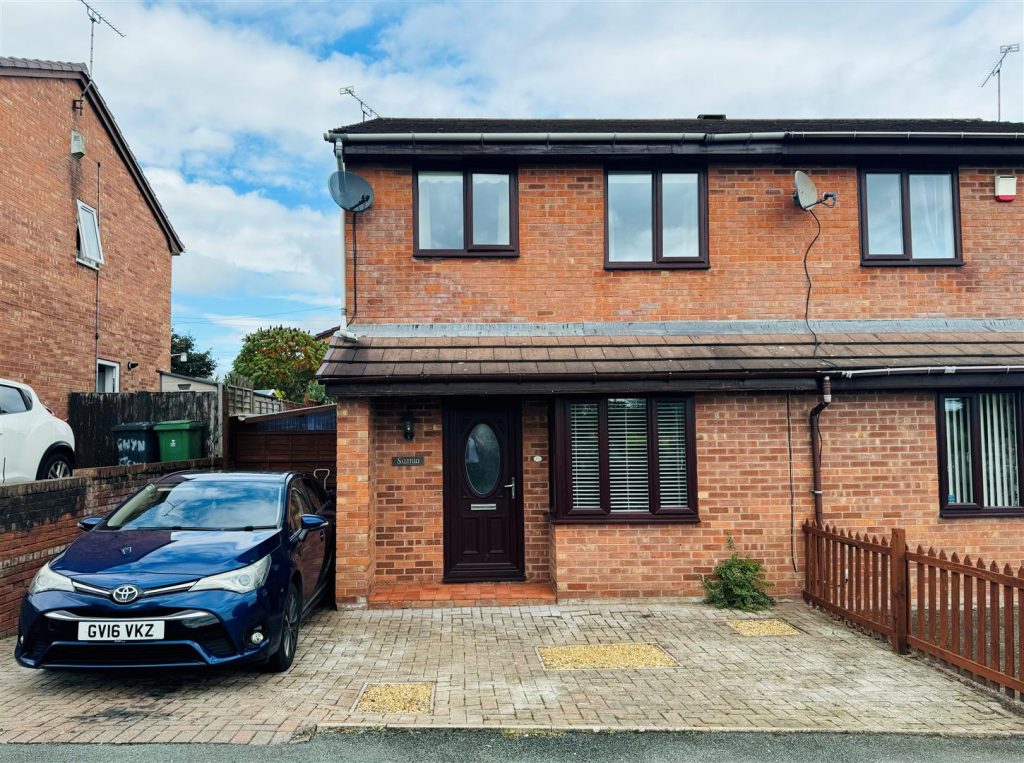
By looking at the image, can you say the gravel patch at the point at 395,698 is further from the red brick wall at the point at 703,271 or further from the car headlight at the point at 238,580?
the red brick wall at the point at 703,271

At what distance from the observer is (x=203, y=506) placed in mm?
6395

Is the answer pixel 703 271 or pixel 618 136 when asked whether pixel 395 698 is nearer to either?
pixel 703 271

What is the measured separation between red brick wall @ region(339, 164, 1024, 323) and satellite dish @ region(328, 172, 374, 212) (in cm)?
22

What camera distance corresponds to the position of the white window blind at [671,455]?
8.20 meters

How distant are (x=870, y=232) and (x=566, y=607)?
5.94 m

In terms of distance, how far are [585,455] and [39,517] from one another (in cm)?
564

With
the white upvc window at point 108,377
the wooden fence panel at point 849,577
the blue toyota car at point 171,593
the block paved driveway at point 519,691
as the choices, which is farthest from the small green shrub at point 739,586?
the white upvc window at point 108,377

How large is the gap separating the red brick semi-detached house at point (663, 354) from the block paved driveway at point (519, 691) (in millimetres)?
1501

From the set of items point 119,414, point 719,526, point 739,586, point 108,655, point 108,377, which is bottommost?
point 739,586

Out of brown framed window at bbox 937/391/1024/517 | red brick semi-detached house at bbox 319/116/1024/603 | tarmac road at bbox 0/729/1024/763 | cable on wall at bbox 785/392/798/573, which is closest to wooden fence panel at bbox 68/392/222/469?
red brick semi-detached house at bbox 319/116/1024/603

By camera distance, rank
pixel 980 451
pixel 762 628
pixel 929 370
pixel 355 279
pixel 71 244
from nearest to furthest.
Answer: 1. pixel 762 628
2. pixel 929 370
3. pixel 980 451
4. pixel 355 279
5. pixel 71 244

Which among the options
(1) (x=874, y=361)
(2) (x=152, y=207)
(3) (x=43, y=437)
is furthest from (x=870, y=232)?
(2) (x=152, y=207)

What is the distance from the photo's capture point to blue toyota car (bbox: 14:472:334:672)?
16.0 ft

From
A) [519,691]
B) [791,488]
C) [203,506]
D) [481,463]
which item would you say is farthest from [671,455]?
[203,506]
